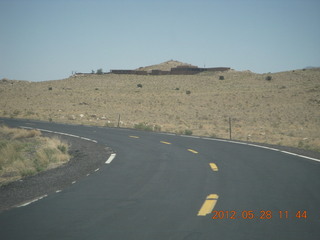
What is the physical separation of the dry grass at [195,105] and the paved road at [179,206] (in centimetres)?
1866

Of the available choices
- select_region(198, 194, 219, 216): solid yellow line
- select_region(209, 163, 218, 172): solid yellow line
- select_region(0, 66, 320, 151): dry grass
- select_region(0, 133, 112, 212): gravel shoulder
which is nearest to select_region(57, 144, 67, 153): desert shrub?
select_region(0, 133, 112, 212): gravel shoulder

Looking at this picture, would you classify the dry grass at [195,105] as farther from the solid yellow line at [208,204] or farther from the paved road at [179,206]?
the solid yellow line at [208,204]

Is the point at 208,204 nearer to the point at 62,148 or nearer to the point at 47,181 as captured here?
the point at 47,181

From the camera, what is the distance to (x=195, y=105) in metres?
57.9

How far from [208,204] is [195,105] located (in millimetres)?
51548

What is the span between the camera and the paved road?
5227mm

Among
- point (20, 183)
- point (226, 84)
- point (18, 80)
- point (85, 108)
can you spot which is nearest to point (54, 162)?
point (20, 183)

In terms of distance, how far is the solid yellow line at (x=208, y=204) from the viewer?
6.19m

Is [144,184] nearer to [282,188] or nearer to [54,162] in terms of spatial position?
[282,188]

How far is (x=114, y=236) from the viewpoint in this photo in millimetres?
5004

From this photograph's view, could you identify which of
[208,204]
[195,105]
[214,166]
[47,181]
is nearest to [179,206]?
[208,204]

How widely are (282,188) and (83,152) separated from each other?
9353 mm

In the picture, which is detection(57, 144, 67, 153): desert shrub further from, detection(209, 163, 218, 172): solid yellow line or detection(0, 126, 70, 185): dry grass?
detection(209, 163, 218, 172): solid yellow line

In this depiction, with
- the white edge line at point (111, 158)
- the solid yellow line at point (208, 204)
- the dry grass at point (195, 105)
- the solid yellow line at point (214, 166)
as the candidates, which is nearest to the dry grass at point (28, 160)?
the white edge line at point (111, 158)
